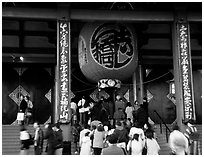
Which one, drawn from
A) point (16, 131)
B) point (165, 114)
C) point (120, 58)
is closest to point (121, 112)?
point (120, 58)

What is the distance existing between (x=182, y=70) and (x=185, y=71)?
0.12 m

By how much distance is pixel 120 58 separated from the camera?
43.8 feet

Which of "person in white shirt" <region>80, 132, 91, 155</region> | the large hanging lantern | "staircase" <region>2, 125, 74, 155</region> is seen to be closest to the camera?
"person in white shirt" <region>80, 132, 91, 155</region>

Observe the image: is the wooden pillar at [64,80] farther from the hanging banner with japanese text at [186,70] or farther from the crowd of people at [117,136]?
the hanging banner with japanese text at [186,70]

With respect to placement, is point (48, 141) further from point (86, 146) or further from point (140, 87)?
point (140, 87)

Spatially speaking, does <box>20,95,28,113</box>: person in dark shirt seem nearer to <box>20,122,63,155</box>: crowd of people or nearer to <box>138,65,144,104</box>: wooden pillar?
<box>138,65,144,104</box>: wooden pillar

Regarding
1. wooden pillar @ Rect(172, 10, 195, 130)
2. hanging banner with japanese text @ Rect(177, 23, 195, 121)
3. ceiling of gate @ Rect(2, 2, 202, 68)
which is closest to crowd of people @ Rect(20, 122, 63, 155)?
wooden pillar @ Rect(172, 10, 195, 130)

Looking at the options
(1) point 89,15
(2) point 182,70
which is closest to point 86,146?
(2) point 182,70

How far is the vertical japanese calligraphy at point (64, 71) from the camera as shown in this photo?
1262cm

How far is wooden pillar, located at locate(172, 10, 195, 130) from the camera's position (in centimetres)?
1305

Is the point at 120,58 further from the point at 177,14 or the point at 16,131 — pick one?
the point at 16,131

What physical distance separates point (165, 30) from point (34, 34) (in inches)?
241

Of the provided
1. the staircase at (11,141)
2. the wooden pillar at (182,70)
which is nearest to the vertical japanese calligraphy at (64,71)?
the staircase at (11,141)

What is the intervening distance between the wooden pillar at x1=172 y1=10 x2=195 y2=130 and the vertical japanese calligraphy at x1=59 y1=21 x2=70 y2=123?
162 inches
